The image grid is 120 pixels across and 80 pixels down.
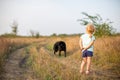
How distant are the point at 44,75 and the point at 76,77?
1097 mm

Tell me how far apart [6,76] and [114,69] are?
12.7 feet

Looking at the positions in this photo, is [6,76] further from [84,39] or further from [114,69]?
[114,69]

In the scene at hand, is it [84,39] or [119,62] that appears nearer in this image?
[84,39]

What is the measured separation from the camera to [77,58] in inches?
460

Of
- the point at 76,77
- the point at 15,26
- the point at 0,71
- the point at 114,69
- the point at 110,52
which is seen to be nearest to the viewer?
the point at 76,77

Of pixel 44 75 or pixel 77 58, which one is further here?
pixel 77 58

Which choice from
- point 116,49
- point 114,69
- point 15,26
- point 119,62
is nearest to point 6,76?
point 114,69

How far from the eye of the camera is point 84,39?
737 cm

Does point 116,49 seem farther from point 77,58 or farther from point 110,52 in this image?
point 77,58

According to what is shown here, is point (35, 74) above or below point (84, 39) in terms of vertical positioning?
below

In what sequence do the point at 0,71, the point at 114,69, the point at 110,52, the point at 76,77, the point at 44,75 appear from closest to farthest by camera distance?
the point at 76,77, the point at 44,75, the point at 0,71, the point at 114,69, the point at 110,52

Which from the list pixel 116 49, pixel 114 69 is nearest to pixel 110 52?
pixel 116 49

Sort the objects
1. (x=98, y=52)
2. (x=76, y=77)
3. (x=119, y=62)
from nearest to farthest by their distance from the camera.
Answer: (x=76, y=77) < (x=119, y=62) < (x=98, y=52)

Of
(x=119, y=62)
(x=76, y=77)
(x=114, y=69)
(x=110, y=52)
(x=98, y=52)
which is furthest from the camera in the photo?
(x=98, y=52)
